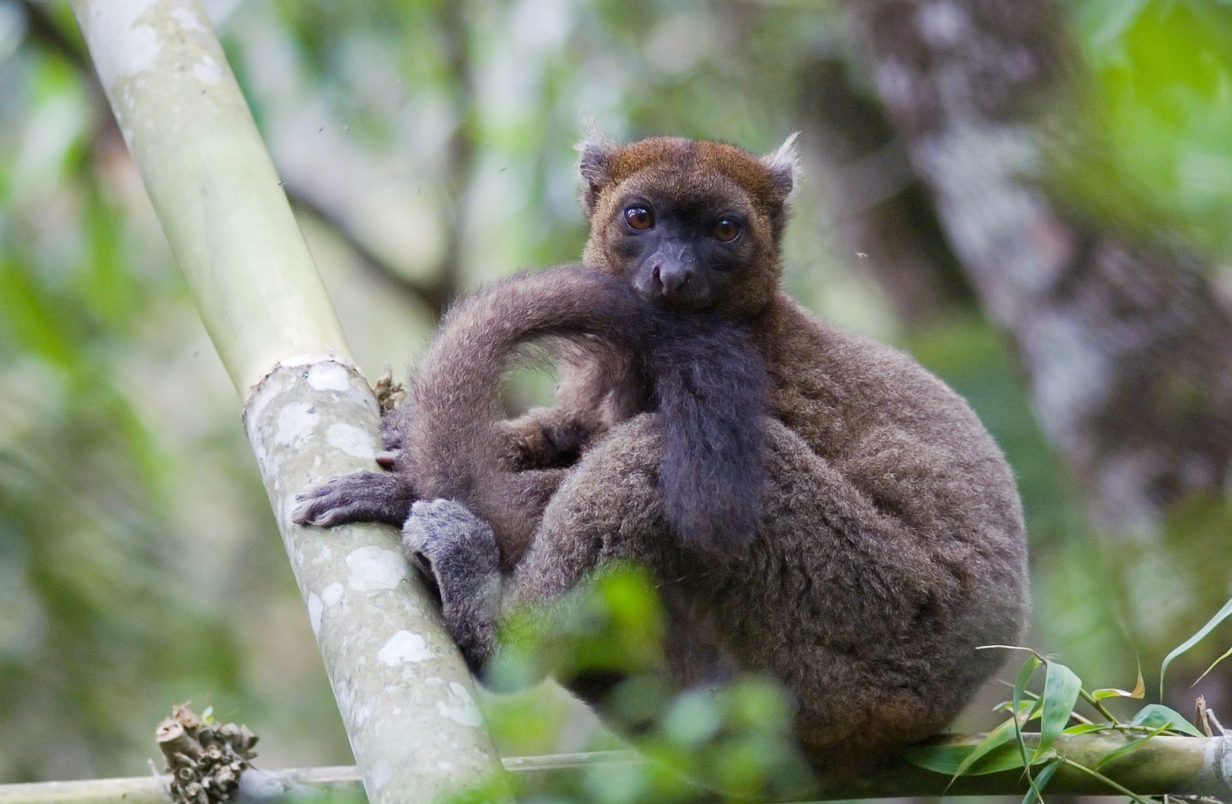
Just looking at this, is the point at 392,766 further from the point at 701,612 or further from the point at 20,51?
the point at 20,51

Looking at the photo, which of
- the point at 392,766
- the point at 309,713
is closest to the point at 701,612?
Answer: the point at 392,766

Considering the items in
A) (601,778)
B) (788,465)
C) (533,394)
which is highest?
(533,394)

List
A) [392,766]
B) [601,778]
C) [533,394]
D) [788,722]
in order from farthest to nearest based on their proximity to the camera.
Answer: [533,394] < [788,722] < [392,766] < [601,778]

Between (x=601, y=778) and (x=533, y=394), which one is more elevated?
(x=533, y=394)

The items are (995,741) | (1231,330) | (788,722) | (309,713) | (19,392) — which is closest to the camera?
(995,741)

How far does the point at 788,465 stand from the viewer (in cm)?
447

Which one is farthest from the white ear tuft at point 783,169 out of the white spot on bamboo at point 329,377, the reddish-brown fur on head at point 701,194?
the white spot on bamboo at point 329,377

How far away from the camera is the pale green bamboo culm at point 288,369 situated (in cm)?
283

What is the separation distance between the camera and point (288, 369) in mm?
3811

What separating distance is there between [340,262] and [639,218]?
8130mm

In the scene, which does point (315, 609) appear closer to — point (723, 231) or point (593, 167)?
point (723, 231)

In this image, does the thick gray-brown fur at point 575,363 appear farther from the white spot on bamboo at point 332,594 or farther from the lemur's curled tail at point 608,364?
the white spot on bamboo at point 332,594

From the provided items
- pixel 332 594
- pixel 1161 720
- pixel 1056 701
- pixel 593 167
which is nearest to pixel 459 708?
pixel 332 594

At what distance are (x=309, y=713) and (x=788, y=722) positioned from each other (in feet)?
25.7
